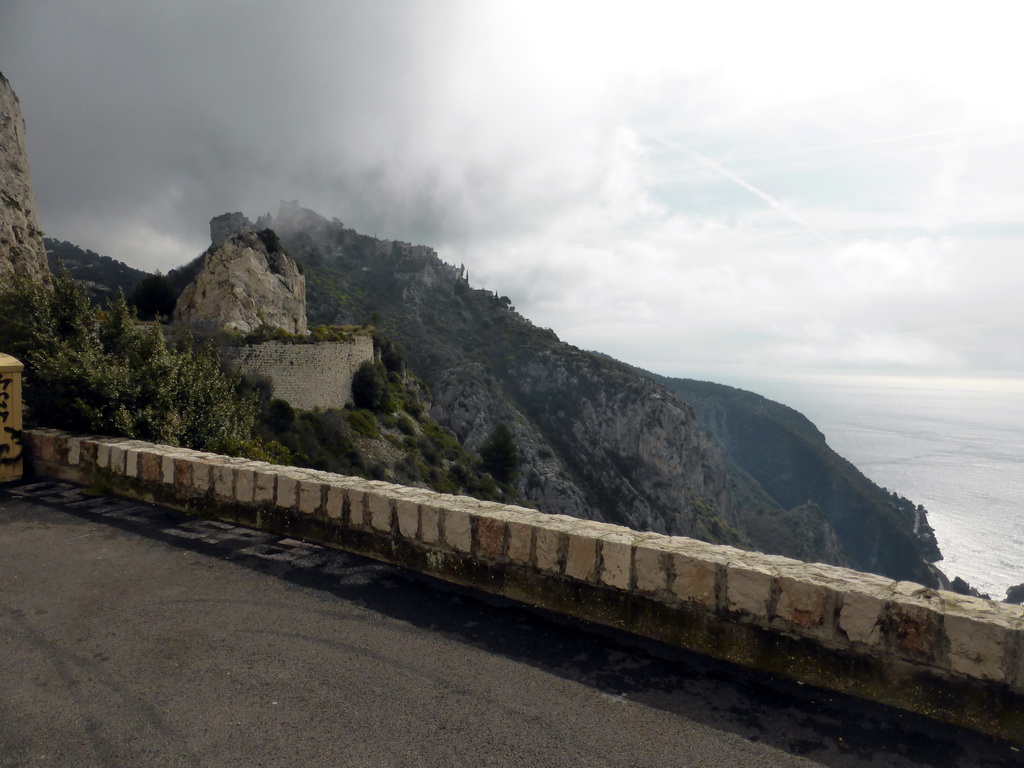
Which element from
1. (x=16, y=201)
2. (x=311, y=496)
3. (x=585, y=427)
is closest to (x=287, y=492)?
(x=311, y=496)

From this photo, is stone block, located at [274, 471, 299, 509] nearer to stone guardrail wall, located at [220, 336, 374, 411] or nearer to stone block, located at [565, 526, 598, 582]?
stone block, located at [565, 526, 598, 582]

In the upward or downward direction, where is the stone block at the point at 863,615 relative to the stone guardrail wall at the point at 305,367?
downward

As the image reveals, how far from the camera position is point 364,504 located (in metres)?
5.03

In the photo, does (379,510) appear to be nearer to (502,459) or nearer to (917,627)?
(917,627)

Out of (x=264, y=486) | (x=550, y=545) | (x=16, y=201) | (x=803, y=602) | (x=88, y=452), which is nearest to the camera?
(x=803, y=602)

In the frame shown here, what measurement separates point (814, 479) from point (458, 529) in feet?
405

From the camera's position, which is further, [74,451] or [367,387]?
[367,387]

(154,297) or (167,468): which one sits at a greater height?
(154,297)

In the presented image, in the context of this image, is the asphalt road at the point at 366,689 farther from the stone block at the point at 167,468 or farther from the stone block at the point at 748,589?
the stone block at the point at 167,468

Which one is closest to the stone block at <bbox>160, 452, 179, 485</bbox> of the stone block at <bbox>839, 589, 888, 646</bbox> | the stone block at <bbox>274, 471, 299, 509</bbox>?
the stone block at <bbox>274, 471, 299, 509</bbox>

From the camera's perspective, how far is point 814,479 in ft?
367

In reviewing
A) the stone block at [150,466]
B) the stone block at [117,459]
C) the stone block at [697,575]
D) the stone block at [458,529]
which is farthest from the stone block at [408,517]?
the stone block at [117,459]

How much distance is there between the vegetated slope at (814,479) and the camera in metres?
94.2

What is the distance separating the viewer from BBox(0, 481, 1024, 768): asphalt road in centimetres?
263
